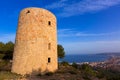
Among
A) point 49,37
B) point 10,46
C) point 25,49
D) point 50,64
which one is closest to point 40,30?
point 49,37

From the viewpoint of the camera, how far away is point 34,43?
22.4 metres

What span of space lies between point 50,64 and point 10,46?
2069 cm

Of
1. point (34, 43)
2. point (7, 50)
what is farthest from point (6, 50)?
point (34, 43)

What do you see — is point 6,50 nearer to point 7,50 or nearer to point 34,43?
point 7,50

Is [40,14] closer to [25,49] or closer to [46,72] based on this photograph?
[25,49]

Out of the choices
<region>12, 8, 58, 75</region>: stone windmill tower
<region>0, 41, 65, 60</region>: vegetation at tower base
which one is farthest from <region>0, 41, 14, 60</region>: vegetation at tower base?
<region>12, 8, 58, 75</region>: stone windmill tower

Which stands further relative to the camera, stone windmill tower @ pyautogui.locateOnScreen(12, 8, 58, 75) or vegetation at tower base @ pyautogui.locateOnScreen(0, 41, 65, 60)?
vegetation at tower base @ pyautogui.locateOnScreen(0, 41, 65, 60)

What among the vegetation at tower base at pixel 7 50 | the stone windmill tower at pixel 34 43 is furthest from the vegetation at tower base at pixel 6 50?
the stone windmill tower at pixel 34 43

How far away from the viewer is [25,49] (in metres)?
22.3

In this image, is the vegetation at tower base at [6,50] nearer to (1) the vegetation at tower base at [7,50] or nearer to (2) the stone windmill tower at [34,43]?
(1) the vegetation at tower base at [7,50]

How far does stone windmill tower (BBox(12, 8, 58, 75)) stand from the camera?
22.1 meters

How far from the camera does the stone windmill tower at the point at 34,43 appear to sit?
869 inches

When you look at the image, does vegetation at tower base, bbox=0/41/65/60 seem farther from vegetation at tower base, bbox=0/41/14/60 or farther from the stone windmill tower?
the stone windmill tower

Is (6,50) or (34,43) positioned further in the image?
(6,50)
